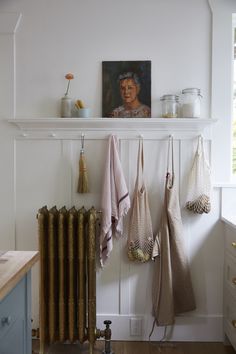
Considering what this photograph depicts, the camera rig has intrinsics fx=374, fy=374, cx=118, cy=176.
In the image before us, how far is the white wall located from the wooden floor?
62 millimetres

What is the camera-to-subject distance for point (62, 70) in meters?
2.60

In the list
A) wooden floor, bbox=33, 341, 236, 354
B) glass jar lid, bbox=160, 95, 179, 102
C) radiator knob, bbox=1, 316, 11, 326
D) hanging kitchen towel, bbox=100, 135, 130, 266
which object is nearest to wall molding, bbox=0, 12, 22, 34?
hanging kitchen towel, bbox=100, 135, 130, 266

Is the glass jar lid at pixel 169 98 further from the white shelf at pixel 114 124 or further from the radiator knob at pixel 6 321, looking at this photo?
the radiator knob at pixel 6 321

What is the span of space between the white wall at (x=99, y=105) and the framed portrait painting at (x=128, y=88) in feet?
0.17

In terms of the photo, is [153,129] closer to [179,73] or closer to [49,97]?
[179,73]

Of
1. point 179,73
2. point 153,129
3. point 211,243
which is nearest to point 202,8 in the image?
point 179,73

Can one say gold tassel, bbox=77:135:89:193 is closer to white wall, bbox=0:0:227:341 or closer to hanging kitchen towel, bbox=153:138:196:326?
white wall, bbox=0:0:227:341

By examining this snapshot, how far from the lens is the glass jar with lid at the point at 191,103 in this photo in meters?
2.50

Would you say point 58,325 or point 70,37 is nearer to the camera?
Answer: point 58,325

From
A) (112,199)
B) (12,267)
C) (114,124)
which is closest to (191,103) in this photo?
(114,124)

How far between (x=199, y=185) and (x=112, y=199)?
1.94 feet

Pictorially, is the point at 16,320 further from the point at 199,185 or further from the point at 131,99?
the point at 131,99

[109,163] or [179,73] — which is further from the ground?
[179,73]

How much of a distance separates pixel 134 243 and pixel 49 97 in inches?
45.8
